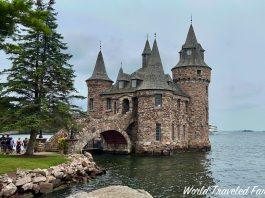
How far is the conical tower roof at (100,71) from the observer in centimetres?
5797

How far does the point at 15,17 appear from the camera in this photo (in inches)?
738

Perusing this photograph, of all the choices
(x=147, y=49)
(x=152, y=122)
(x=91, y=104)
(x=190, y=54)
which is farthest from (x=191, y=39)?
(x=91, y=104)

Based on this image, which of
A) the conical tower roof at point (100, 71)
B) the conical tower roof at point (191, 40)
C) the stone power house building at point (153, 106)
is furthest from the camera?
the conical tower roof at point (100, 71)

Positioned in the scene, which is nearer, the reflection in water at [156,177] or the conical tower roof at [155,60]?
the reflection in water at [156,177]

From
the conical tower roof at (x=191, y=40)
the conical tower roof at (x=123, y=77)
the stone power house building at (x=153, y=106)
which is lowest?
the stone power house building at (x=153, y=106)

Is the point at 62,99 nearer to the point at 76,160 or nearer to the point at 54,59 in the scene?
the point at 54,59

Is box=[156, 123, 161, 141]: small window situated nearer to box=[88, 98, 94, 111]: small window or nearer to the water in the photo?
the water

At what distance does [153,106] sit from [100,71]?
1465 cm

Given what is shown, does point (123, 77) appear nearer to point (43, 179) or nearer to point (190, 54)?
point (190, 54)

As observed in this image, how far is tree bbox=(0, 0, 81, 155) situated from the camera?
28609 millimetres

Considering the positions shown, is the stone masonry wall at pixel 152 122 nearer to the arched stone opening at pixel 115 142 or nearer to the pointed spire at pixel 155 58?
the arched stone opening at pixel 115 142

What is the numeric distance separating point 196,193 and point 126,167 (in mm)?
13172

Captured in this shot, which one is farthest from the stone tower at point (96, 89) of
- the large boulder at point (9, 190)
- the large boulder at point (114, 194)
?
the large boulder at point (114, 194)

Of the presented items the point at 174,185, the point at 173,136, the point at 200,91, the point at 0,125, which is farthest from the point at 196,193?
the point at 200,91
